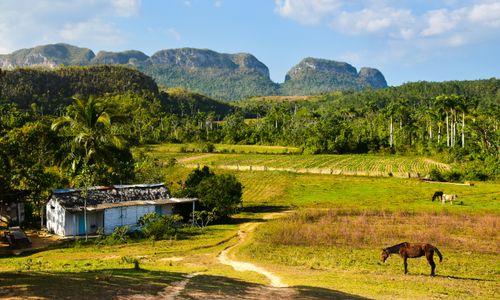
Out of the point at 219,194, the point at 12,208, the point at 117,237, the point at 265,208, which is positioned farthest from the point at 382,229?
the point at 12,208

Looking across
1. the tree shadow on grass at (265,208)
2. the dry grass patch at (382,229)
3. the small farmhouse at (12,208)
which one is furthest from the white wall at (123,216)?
the tree shadow on grass at (265,208)

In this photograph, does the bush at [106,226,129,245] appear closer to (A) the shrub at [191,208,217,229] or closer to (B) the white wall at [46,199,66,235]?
(B) the white wall at [46,199,66,235]

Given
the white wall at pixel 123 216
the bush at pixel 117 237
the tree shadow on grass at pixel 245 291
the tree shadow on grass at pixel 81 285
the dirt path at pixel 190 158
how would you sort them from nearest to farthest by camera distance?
the tree shadow on grass at pixel 81 285 < the tree shadow on grass at pixel 245 291 < the bush at pixel 117 237 < the white wall at pixel 123 216 < the dirt path at pixel 190 158

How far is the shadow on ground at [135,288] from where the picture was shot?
1300 centimetres

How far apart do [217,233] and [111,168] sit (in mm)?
14077

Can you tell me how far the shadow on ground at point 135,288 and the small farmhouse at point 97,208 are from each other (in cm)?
1638

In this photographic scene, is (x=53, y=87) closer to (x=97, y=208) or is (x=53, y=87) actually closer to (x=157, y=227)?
(x=97, y=208)

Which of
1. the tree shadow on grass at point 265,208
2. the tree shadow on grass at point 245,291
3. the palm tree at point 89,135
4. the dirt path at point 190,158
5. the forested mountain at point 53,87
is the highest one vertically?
the forested mountain at point 53,87

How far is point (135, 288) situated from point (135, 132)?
112 meters

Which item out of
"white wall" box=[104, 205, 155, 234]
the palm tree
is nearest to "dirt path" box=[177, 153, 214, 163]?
the palm tree

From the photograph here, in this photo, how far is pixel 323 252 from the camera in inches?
1012

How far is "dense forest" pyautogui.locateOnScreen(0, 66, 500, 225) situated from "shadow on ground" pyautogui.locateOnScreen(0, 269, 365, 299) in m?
11.1

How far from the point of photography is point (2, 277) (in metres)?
15.0

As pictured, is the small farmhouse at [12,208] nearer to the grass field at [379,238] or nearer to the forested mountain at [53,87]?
the grass field at [379,238]
